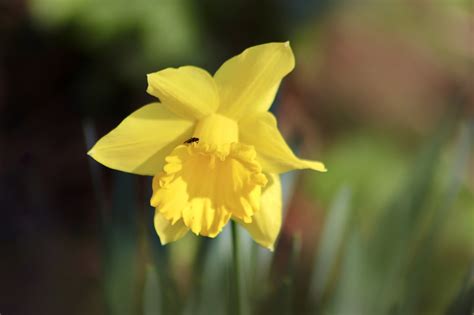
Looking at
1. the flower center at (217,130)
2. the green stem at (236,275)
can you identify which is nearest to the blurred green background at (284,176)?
the green stem at (236,275)

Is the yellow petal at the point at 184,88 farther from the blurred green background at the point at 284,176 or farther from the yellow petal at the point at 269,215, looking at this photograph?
→ the blurred green background at the point at 284,176

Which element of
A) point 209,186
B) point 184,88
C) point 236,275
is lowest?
point 236,275

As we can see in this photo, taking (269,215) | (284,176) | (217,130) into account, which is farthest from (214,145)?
(284,176)

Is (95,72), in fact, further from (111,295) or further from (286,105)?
(111,295)

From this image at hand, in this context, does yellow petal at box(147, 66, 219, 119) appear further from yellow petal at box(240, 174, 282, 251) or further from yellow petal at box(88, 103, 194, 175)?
yellow petal at box(240, 174, 282, 251)

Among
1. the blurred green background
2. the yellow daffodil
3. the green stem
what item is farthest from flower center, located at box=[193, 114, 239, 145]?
the blurred green background

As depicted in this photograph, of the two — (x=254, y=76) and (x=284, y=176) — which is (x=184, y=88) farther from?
(x=284, y=176)
